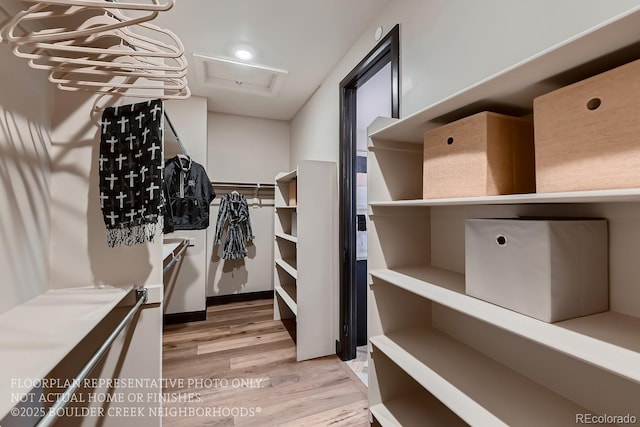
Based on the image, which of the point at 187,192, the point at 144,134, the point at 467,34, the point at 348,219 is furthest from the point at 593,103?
the point at 187,192

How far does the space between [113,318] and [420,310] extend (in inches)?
57.5

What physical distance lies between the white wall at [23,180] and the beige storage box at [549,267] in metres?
1.57

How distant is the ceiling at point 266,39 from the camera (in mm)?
1730

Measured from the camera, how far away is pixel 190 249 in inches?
119

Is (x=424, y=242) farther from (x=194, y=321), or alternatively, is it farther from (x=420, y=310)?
(x=194, y=321)

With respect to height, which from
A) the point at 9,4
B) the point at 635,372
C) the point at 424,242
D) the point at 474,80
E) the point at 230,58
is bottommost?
the point at 635,372

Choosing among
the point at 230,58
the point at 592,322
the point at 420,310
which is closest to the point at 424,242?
the point at 420,310

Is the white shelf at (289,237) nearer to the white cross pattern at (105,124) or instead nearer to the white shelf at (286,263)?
the white shelf at (286,263)

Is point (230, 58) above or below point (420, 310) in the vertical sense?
above

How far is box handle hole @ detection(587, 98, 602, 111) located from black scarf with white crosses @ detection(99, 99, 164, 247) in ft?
4.51

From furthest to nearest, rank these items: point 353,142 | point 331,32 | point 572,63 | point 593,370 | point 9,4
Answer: point 353,142
point 331,32
point 9,4
point 593,370
point 572,63

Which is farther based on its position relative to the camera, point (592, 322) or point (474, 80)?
point (474, 80)

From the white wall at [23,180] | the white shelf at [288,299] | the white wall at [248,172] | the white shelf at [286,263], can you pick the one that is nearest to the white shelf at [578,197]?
the white wall at [23,180]

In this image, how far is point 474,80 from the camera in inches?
45.9
